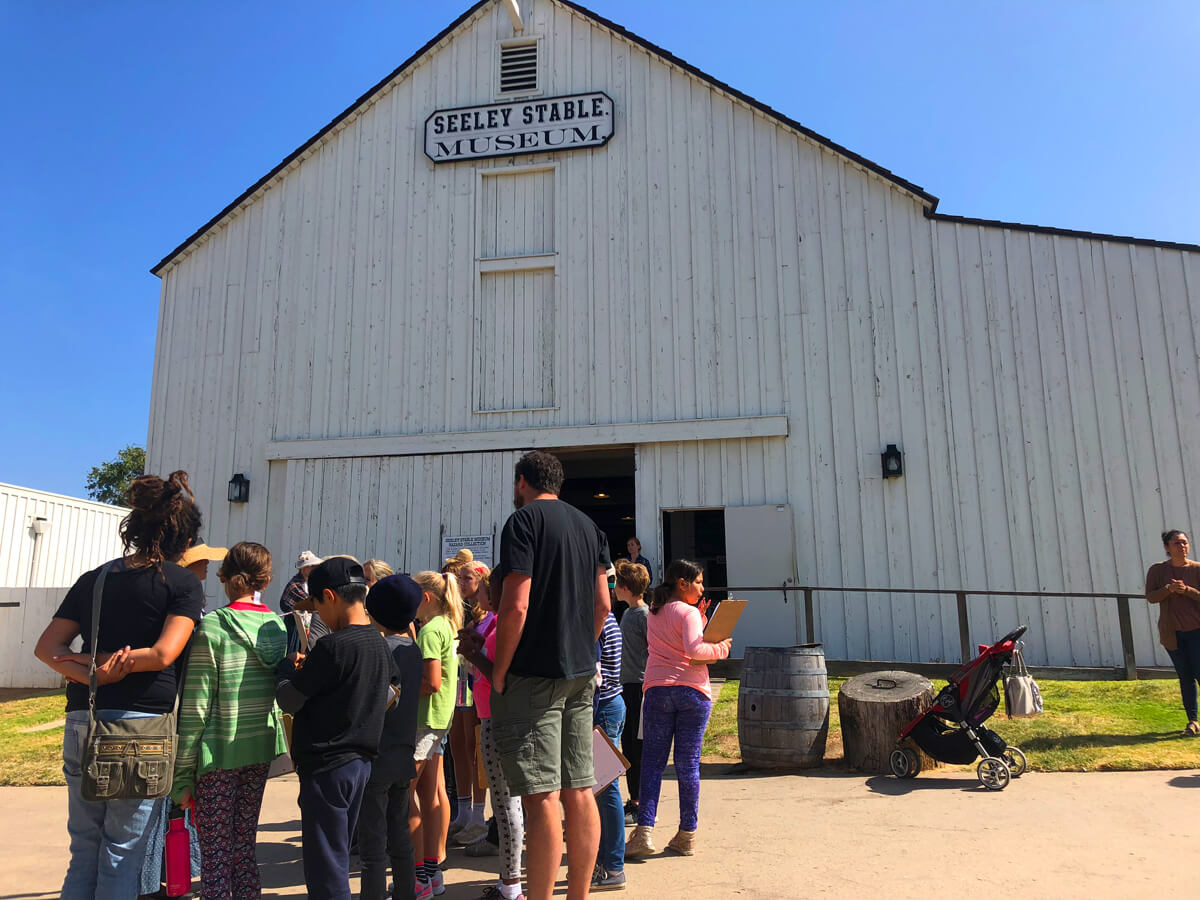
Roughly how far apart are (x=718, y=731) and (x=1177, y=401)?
7401mm

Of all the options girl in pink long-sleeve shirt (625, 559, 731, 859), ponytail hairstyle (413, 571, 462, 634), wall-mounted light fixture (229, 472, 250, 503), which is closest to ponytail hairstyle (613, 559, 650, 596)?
girl in pink long-sleeve shirt (625, 559, 731, 859)

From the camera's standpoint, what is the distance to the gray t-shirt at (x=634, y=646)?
550 centimetres

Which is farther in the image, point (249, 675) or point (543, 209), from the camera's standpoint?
point (543, 209)

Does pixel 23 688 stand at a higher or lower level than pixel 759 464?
lower

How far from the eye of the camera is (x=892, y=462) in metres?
11.2

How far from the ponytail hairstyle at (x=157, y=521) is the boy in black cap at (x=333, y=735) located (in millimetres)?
570

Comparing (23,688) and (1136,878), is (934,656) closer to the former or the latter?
(1136,878)

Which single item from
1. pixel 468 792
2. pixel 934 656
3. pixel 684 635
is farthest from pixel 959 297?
pixel 468 792

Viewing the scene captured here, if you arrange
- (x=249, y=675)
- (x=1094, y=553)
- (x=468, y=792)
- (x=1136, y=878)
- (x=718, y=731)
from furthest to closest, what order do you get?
(x=1094, y=553) < (x=718, y=731) < (x=468, y=792) < (x=1136, y=878) < (x=249, y=675)

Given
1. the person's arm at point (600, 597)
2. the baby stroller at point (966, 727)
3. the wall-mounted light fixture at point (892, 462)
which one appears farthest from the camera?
the wall-mounted light fixture at point (892, 462)

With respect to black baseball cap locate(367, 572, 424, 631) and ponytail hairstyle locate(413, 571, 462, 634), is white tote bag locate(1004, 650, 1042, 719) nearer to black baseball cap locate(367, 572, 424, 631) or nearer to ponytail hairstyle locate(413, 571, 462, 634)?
ponytail hairstyle locate(413, 571, 462, 634)

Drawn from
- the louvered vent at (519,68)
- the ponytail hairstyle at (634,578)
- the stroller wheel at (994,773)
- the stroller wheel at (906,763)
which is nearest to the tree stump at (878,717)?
the stroller wheel at (906,763)

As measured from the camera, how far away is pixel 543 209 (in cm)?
1318

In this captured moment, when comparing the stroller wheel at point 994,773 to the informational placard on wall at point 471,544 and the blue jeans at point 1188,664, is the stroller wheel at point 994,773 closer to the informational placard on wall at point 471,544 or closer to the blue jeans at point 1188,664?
the blue jeans at point 1188,664
